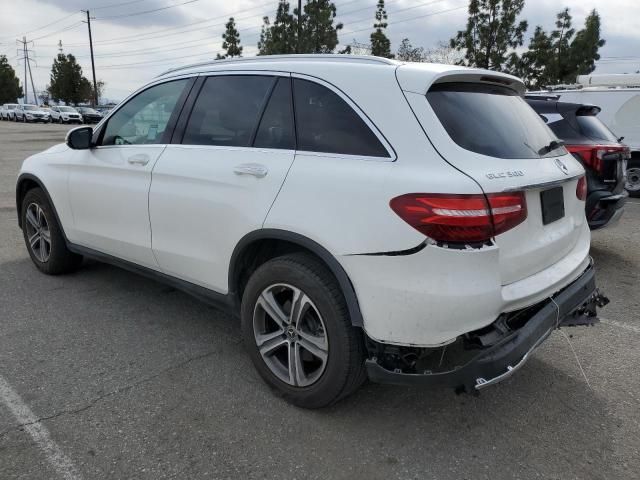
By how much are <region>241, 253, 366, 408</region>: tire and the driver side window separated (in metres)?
1.42

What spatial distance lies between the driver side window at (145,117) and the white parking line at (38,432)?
5.93 feet

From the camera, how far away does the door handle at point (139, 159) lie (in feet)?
12.1

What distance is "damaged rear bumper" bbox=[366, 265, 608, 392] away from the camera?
2.36 metres

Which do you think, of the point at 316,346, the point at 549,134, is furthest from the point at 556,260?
the point at 316,346

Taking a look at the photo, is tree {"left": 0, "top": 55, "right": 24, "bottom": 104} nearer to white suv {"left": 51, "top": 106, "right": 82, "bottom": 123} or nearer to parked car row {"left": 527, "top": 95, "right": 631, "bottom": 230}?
white suv {"left": 51, "top": 106, "right": 82, "bottom": 123}

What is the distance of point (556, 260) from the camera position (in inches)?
112

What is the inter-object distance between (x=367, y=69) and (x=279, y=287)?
122 centimetres

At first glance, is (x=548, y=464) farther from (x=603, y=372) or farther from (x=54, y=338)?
(x=54, y=338)

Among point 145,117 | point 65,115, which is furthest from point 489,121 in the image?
point 65,115

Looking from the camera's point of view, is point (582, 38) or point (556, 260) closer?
point (556, 260)

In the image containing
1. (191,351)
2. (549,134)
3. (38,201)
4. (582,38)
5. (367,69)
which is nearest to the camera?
(367,69)

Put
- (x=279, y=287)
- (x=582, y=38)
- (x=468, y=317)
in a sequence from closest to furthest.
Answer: (x=468, y=317) < (x=279, y=287) < (x=582, y=38)

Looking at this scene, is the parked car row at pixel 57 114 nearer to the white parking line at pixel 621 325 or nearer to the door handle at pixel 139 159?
the door handle at pixel 139 159

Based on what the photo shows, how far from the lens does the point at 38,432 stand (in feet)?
8.81
